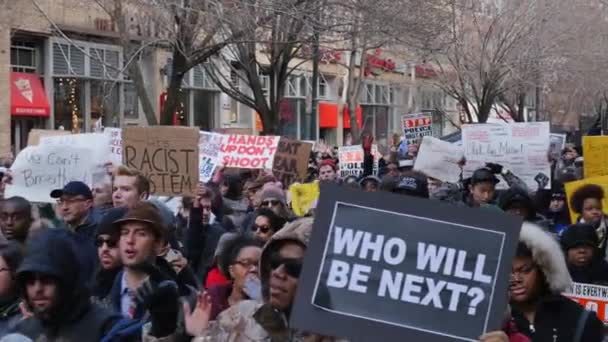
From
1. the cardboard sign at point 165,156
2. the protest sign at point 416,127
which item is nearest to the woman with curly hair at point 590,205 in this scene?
the cardboard sign at point 165,156

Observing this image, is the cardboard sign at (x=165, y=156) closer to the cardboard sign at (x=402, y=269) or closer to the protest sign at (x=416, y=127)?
the cardboard sign at (x=402, y=269)

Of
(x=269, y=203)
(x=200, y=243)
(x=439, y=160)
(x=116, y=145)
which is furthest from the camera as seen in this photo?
(x=439, y=160)

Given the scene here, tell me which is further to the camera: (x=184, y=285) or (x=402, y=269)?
(x=184, y=285)

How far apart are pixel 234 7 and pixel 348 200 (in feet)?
44.2

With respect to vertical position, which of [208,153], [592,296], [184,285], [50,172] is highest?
[208,153]

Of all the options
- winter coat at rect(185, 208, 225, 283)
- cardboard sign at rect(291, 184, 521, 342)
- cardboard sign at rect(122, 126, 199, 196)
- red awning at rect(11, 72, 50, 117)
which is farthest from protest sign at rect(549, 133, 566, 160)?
red awning at rect(11, 72, 50, 117)

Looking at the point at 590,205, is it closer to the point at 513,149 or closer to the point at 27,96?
the point at 513,149

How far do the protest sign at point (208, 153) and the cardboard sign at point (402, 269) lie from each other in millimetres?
9230

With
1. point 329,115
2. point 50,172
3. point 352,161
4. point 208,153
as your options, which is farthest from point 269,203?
point 329,115

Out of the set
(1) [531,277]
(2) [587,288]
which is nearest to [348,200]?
(1) [531,277]

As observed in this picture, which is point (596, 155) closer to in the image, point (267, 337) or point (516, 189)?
point (516, 189)

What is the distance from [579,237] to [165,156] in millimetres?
4781

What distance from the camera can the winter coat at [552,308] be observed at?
14.7 feet

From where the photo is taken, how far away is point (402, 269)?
3668mm
